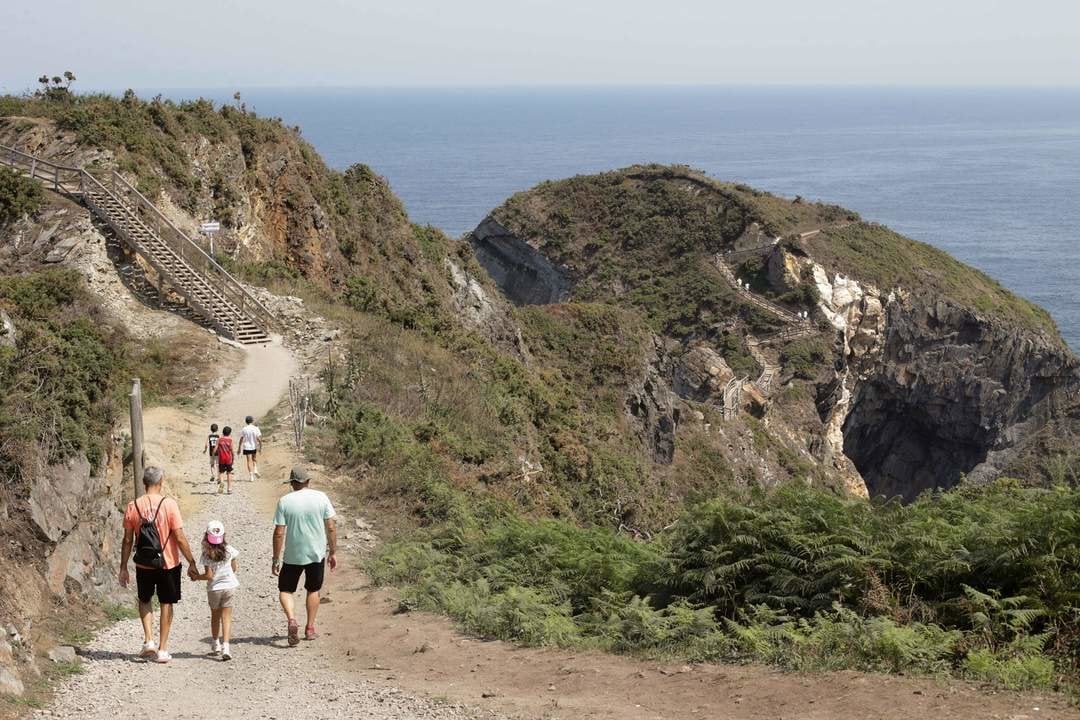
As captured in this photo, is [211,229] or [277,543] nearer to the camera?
[277,543]

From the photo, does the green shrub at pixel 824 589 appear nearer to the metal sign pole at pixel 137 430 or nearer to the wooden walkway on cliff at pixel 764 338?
the metal sign pole at pixel 137 430

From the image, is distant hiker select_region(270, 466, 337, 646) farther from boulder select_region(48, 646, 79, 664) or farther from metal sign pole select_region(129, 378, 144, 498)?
metal sign pole select_region(129, 378, 144, 498)

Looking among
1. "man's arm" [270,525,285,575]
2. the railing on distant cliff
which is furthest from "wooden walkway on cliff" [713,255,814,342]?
"man's arm" [270,525,285,575]

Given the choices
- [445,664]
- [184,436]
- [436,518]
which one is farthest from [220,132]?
[445,664]

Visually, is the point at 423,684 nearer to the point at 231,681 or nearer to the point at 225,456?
the point at 231,681

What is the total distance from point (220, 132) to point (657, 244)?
4938 cm

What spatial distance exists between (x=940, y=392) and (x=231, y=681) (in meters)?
66.3

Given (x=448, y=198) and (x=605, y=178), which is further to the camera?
(x=448, y=198)

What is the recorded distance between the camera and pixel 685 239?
3302 inches

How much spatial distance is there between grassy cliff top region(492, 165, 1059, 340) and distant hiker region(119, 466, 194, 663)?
6558 centimetres

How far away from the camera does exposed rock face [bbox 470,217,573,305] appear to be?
89375mm

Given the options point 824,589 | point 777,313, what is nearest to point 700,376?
point 777,313

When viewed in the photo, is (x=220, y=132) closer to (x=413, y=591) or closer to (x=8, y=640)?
(x=413, y=591)

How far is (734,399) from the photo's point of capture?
62094mm
